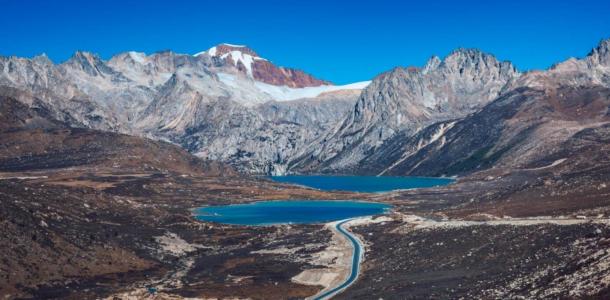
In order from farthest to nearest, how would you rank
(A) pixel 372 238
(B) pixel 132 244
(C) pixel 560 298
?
1. (A) pixel 372 238
2. (B) pixel 132 244
3. (C) pixel 560 298

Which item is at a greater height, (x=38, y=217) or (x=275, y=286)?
(x=38, y=217)

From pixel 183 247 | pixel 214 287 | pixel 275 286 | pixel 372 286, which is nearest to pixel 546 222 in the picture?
pixel 372 286

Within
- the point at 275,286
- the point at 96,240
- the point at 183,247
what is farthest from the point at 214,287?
the point at 183,247

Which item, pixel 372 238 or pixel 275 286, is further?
pixel 372 238

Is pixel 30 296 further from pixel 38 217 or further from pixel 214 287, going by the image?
pixel 38 217

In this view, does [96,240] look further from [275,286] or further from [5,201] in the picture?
[275,286]

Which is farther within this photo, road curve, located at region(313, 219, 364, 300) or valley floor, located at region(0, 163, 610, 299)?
road curve, located at region(313, 219, 364, 300)

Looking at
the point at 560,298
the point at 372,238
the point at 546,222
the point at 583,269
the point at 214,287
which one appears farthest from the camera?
the point at 372,238

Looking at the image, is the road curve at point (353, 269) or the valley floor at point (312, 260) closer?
the valley floor at point (312, 260)

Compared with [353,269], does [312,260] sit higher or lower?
higher

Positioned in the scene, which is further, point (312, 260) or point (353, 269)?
point (312, 260)
